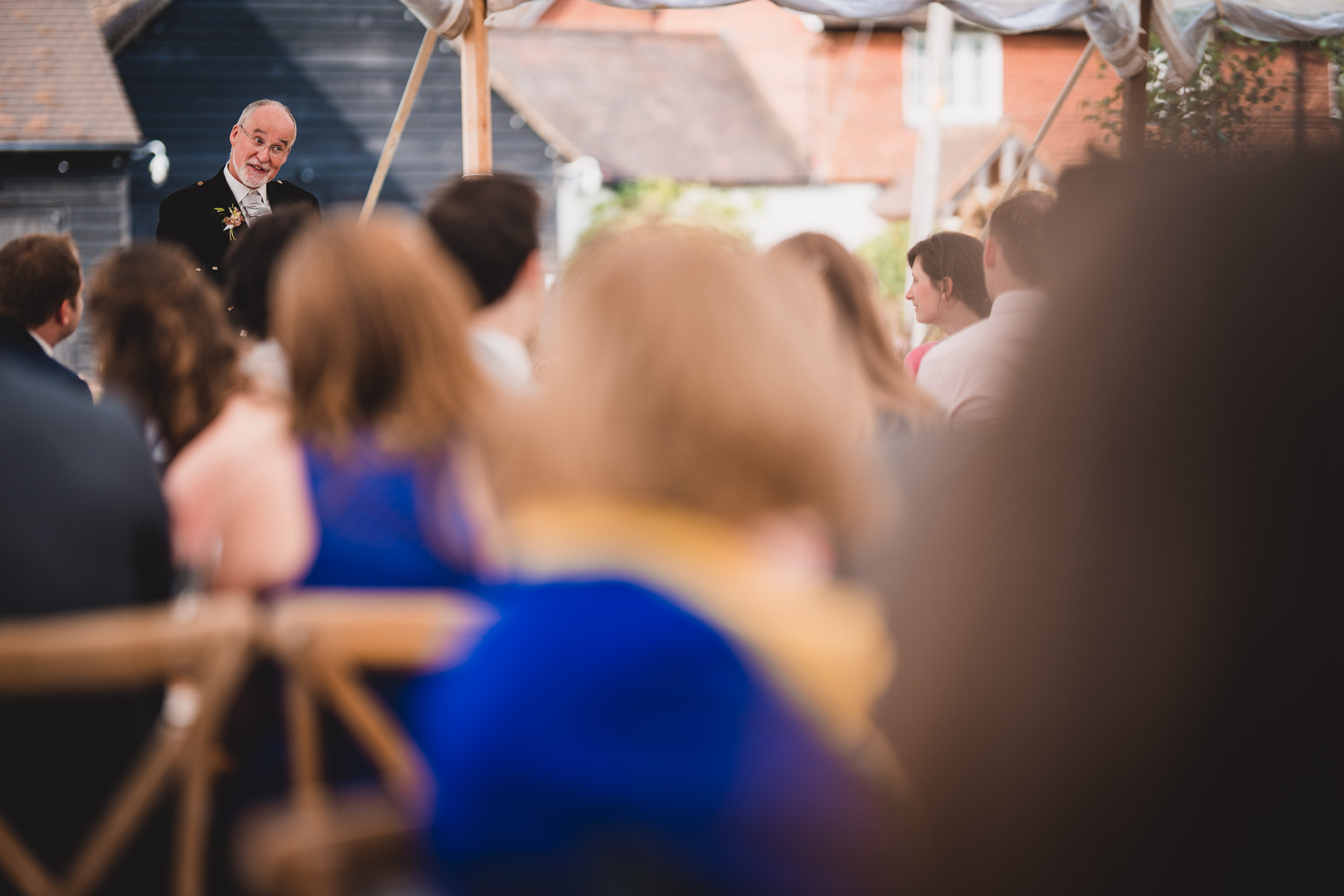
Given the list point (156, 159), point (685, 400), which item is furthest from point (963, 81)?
point (685, 400)

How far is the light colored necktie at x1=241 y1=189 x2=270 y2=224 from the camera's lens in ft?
15.3

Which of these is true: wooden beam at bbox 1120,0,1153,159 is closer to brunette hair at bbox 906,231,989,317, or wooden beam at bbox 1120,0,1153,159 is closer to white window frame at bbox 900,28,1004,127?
brunette hair at bbox 906,231,989,317

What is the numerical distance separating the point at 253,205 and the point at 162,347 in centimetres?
237

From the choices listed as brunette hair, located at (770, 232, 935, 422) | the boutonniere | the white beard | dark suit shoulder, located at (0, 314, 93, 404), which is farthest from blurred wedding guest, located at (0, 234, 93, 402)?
brunette hair, located at (770, 232, 935, 422)

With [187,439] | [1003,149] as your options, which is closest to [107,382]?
[187,439]

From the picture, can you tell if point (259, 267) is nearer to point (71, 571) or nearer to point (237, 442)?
point (237, 442)

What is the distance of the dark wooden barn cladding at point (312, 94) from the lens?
741 inches

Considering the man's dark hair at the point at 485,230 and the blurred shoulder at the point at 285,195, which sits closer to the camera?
the man's dark hair at the point at 485,230

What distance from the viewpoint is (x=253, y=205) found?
4.70 m

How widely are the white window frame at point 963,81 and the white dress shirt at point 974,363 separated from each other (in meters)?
24.9

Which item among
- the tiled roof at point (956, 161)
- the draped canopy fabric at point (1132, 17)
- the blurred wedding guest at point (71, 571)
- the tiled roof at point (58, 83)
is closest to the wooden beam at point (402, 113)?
the draped canopy fabric at point (1132, 17)

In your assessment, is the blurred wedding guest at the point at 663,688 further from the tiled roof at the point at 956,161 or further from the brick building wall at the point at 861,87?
the brick building wall at the point at 861,87

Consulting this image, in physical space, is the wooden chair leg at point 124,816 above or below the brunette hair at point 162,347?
below

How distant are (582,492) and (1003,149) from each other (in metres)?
26.0
